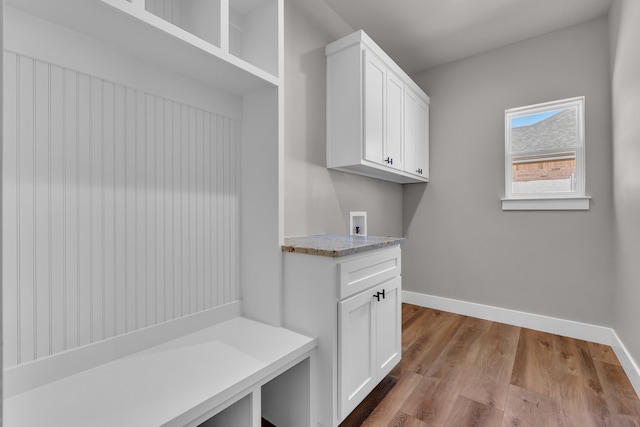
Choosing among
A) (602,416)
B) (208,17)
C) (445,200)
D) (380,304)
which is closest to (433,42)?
(445,200)

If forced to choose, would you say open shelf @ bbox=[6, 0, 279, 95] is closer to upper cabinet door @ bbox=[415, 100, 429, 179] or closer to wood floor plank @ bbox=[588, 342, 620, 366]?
upper cabinet door @ bbox=[415, 100, 429, 179]

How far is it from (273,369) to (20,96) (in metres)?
1.30

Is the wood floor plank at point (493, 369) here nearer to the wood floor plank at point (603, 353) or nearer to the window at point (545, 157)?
the wood floor plank at point (603, 353)

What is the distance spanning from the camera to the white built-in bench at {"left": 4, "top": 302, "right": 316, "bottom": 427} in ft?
2.92

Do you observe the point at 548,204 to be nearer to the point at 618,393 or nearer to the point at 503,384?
the point at 618,393

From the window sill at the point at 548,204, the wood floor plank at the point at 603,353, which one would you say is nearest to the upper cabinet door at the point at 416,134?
the window sill at the point at 548,204

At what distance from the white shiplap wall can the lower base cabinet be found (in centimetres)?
45

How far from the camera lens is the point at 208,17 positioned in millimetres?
1288

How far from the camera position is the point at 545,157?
9.00 feet

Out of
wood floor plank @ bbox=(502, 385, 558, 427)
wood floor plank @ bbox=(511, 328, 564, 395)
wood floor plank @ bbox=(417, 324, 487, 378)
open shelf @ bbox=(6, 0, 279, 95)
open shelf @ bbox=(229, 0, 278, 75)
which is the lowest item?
wood floor plank @ bbox=(502, 385, 558, 427)

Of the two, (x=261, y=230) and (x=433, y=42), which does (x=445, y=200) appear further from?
(x=261, y=230)

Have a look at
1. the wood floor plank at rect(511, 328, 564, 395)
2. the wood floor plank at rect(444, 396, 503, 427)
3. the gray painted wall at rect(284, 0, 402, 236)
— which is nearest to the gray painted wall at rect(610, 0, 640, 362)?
the wood floor plank at rect(511, 328, 564, 395)

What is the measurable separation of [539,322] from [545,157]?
1490mm

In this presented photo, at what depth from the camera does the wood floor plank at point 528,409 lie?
5.02 feet
